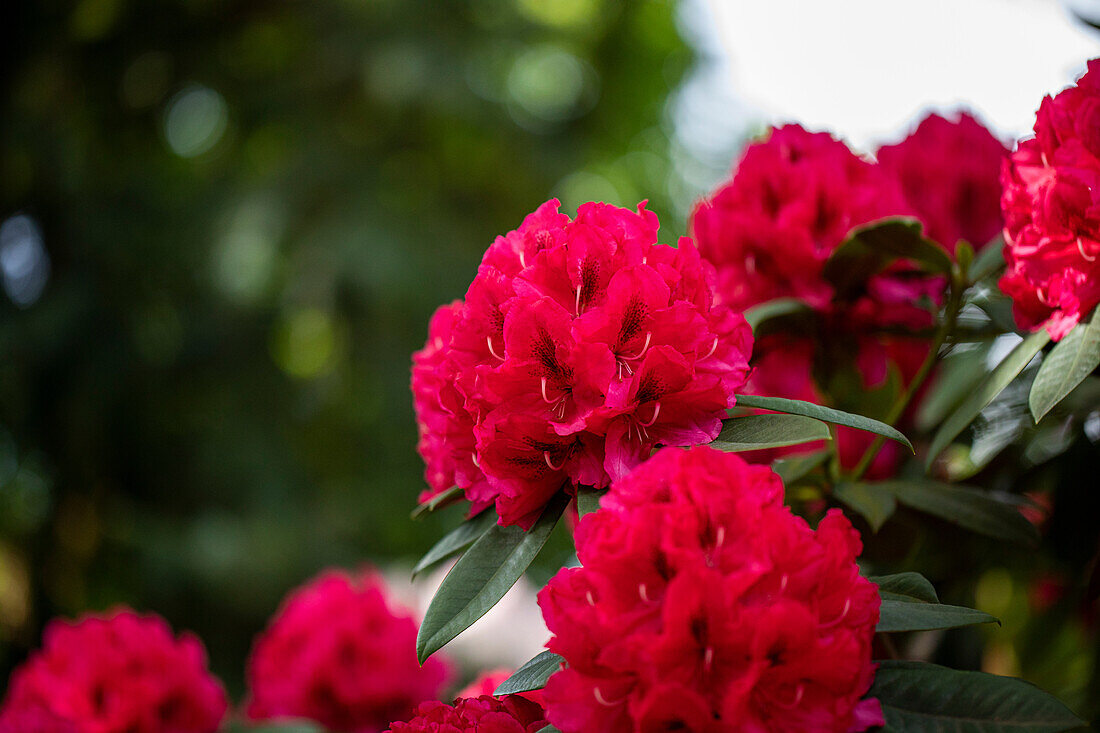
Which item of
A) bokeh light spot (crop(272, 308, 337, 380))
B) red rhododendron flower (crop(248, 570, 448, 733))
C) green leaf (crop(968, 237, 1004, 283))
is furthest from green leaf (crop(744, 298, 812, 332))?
bokeh light spot (crop(272, 308, 337, 380))

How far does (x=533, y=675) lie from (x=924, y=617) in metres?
0.20

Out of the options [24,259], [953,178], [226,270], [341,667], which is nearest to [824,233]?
[953,178]

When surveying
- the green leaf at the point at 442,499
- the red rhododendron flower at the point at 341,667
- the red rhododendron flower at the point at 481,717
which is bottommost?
the red rhododendron flower at the point at 341,667

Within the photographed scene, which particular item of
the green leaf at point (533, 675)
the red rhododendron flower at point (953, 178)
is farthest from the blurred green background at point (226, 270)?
the green leaf at point (533, 675)

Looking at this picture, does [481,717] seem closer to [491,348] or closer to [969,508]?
[491,348]

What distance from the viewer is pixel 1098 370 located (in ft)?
1.88

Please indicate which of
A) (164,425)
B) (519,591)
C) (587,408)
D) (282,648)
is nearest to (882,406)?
(587,408)

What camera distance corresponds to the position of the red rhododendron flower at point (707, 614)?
14.5 inches

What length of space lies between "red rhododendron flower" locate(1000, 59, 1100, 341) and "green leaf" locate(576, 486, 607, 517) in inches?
12.2

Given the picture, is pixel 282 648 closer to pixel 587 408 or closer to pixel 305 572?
pixel 587 408

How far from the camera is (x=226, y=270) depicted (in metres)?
3.47

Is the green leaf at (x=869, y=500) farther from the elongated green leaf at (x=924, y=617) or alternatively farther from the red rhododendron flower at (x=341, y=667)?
the red rhododendron flower at (x=341, y=667)

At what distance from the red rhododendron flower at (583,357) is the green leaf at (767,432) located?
0.03ft

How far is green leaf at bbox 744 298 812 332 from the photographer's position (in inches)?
24.6
